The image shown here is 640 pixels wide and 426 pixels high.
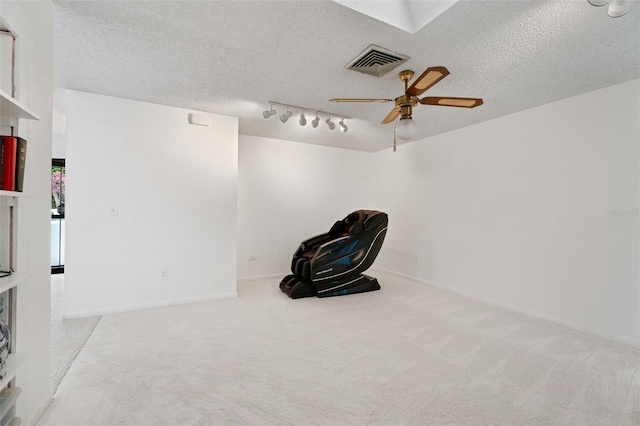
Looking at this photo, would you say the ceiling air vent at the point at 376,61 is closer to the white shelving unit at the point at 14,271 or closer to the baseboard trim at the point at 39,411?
the white shelving unit at the point at 14,271

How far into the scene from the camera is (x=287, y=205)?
5312 mm

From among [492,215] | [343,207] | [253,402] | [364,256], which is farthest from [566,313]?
[343,207]

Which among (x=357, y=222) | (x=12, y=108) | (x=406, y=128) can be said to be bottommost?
(x=357, y=222)

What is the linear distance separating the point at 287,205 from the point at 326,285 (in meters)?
1.82

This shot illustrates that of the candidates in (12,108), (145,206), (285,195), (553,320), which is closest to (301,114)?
(285,195)

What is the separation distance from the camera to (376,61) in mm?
2398

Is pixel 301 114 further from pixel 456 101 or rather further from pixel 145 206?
pixel 145 206

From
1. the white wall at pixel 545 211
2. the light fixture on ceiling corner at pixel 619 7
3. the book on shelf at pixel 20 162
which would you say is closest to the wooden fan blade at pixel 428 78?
the light fixture on ceiling corner at pixel 619 7

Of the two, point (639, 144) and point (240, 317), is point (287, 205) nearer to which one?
point (240, 317)

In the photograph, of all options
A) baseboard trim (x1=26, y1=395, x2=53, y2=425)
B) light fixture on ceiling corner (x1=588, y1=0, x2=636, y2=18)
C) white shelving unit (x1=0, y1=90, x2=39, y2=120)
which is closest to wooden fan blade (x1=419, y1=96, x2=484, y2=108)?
light fixture on ceiling corner (x1=588, y1=0, x2=636, y2=18)

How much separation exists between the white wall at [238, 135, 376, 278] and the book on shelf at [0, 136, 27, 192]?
3.54 m

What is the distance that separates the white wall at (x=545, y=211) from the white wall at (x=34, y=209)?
172 inches

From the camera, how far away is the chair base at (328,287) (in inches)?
156

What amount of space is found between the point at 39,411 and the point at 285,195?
4.00m
